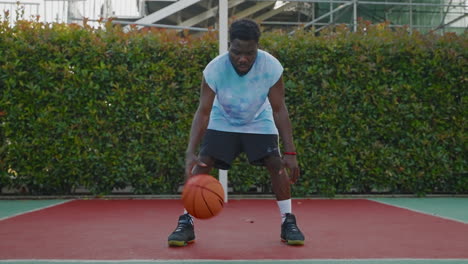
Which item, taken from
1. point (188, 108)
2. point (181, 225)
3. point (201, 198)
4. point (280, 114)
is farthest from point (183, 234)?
point (188, 108)

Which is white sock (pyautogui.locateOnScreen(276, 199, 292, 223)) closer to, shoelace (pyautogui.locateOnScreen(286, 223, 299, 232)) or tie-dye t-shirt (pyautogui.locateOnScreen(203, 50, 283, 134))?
shoelace (pyautogui.locateOnScreen(286, 223, 299, 232))

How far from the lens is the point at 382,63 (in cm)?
798

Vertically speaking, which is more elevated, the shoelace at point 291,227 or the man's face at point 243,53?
the man's face at point 243,53

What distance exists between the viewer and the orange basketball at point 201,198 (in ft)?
11.8

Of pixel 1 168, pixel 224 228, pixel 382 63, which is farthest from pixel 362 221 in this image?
pixel 1 168

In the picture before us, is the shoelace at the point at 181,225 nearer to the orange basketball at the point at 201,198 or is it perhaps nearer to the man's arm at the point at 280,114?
the orange basketball at the point at 201,198

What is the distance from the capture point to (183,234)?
154 inches

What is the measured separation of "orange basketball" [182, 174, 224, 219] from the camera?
3.61 metres

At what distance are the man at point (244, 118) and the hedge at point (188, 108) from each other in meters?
3.56

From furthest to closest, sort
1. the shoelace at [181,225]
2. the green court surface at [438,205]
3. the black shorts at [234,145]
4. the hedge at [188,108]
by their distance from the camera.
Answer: the hedge at [188,108], the green court surface at [438,205], the black shorts at [234,145], the shoelace at [181,225]

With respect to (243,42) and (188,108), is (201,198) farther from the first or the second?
(188,108)

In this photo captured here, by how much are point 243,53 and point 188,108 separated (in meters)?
4.03

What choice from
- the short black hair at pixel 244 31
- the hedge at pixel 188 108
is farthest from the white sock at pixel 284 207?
the hedge at pixel 188 108

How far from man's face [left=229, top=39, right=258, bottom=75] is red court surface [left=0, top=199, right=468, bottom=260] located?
1367 millimetres
